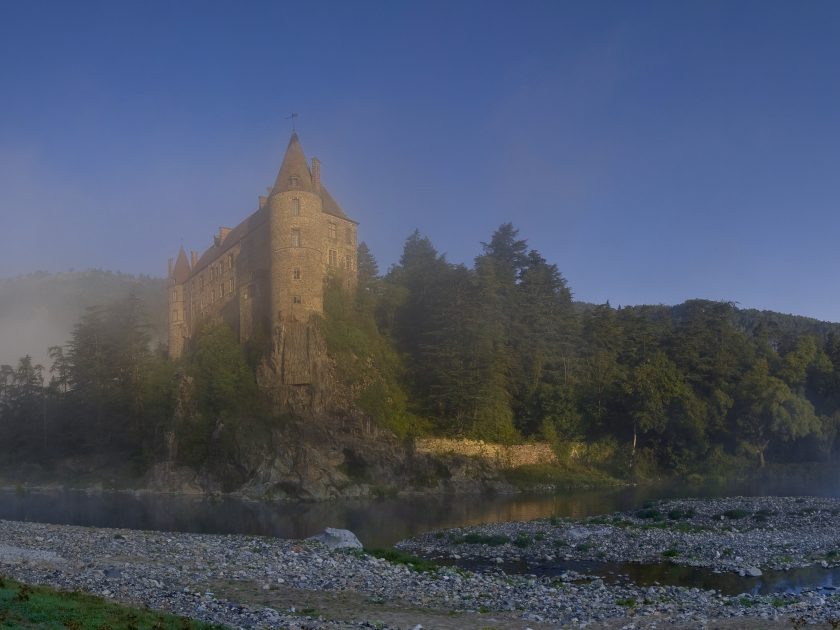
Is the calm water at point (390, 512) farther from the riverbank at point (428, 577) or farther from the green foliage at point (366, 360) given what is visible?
the green foliage at point (366, 360)

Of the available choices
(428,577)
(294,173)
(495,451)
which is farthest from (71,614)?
(294,173)

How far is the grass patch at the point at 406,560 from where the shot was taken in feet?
82.2

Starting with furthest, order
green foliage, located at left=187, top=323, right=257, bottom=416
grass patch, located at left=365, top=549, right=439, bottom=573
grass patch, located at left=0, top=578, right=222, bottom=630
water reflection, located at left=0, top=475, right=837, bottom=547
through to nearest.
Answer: green foliage, located at left=187, top=323, right=257, bottom=416 → water reflection, located at left=0, top=475, right=837, bottom=547 → grass patch, located at left=365, top=549, right=439, bottom=573 → grass patch, located at left=0, top=578, right=222, bottom=630

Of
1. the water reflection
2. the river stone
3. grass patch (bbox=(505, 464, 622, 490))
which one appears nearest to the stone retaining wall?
grass patch (bbox=(505, 464, 622, 490))

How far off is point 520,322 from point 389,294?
629 inches

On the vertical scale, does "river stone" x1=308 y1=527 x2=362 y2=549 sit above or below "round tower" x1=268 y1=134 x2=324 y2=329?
below

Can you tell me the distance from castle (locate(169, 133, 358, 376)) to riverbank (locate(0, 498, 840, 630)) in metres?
35.5

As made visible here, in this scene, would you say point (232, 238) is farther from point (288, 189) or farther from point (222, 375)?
point (222, 375)

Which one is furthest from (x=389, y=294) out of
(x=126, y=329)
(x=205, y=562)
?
(x=205, y=562)

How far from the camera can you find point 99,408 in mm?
83938

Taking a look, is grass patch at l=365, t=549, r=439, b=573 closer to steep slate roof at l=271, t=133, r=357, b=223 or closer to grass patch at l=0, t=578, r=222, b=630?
grass patch at l=0, t=578, r=222, b=630

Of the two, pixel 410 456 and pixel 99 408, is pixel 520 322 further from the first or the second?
pixel 99 408

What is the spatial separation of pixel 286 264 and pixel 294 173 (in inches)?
398

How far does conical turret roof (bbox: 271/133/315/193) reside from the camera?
73.6 m
